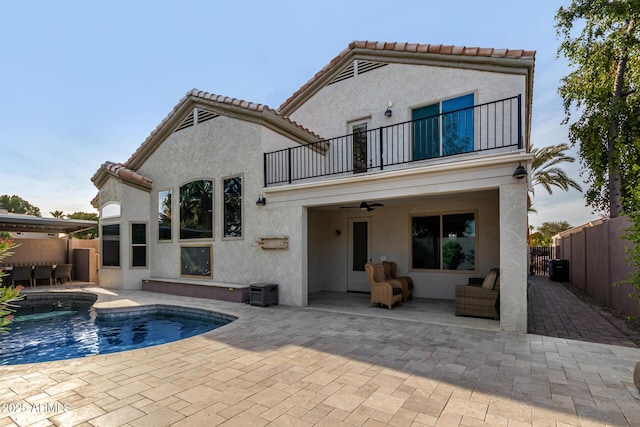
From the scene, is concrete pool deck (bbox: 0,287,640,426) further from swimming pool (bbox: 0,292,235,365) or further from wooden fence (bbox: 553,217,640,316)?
wooden fence (bbox: 553,217,640,316)

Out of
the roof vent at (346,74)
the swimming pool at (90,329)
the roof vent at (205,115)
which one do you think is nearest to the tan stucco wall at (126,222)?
the swimming pool at (90,329)

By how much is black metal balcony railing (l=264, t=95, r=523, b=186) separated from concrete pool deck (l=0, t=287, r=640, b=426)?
14.5ft

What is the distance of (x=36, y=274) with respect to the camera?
13.9 m

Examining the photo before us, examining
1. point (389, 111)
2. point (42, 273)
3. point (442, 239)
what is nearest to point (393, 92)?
point (389, 111)

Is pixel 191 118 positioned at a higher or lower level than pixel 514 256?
higher

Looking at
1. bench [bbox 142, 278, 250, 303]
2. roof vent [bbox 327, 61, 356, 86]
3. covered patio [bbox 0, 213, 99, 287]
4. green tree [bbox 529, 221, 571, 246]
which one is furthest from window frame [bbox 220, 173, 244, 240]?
green tree [bbox 529, 221, 571, 246]

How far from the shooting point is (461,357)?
486cm

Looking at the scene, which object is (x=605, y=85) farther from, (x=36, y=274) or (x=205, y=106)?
(x=36, y=274)

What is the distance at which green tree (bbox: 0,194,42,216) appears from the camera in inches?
1752

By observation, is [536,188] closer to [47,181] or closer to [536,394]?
[536,394]

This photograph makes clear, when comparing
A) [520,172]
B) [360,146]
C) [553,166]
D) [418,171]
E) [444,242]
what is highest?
[553,166]

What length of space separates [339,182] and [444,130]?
3710mm

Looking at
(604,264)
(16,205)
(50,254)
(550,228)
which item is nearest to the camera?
(604,264)

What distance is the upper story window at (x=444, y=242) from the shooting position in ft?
32.0
